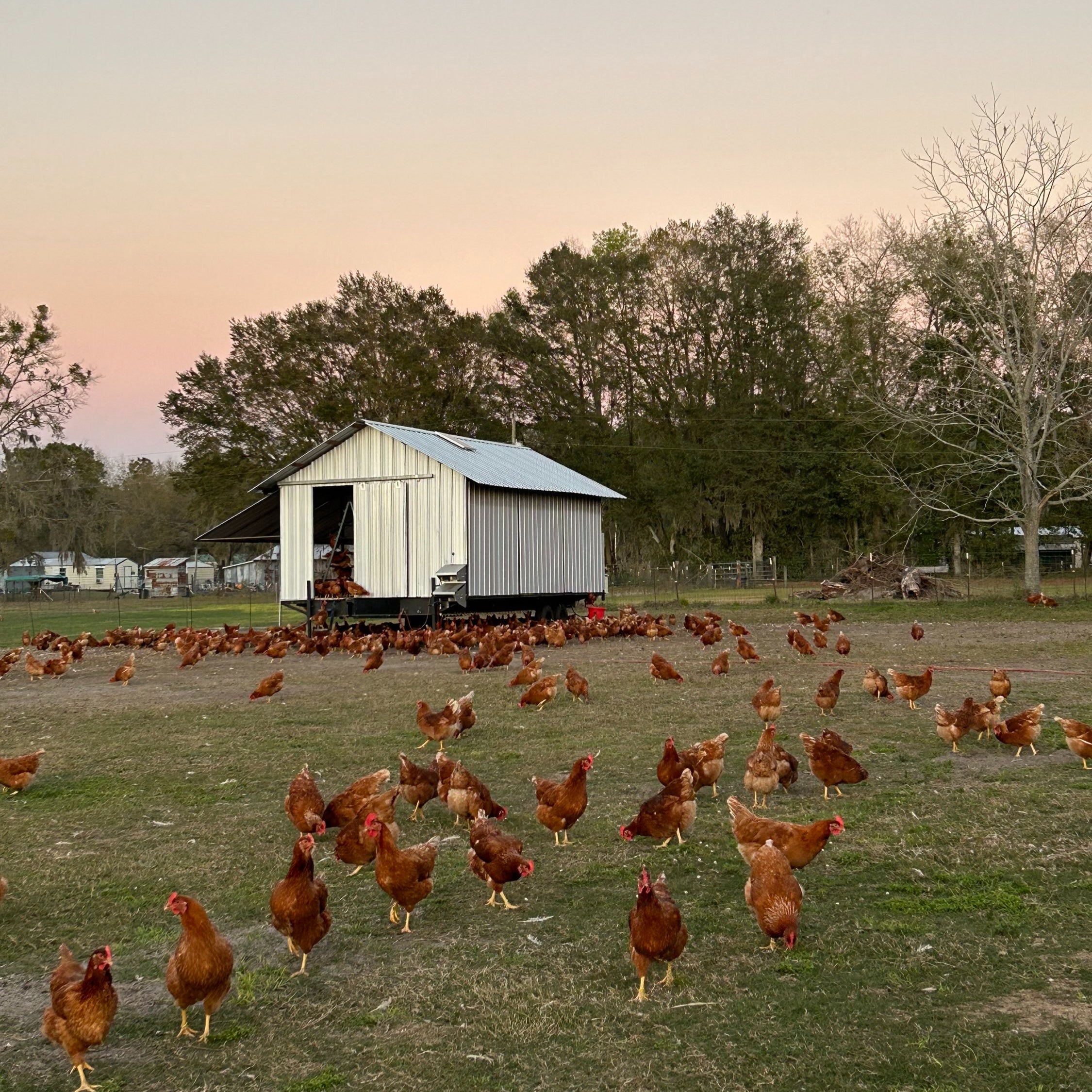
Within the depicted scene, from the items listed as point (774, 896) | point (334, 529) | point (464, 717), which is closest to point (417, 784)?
point (464, 717)

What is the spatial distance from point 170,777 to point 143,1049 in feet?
20.8

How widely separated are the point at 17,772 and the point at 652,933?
7.57 metres

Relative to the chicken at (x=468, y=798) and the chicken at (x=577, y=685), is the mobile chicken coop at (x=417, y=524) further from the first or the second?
the chicken at (x=468, y=798)

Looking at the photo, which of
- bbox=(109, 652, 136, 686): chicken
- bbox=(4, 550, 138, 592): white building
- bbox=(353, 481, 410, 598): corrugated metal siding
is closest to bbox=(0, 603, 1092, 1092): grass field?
bbox=(109, 652, 136, 686): chicken

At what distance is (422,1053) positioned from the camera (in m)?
4.80

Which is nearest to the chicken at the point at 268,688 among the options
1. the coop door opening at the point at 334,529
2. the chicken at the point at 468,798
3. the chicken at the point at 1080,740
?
the chicken at the point at 468,798

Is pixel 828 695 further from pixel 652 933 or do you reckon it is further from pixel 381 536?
pixel 381 536

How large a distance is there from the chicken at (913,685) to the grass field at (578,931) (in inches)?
33.5

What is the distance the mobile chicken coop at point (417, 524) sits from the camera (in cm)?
2891

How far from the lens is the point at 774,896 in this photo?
232 inches

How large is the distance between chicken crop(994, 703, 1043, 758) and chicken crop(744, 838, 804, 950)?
5678 mm

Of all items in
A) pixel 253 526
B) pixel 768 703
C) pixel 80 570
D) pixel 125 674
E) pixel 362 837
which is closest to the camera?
pixel 362 837

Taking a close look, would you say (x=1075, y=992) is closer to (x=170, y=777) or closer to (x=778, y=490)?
(x=170, y=777)

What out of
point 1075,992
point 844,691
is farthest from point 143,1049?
point 844,691
